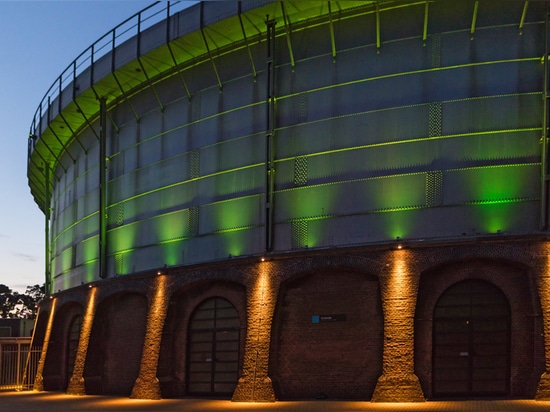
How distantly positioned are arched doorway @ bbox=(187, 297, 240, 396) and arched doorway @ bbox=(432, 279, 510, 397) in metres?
7.57

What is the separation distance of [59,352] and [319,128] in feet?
61.8

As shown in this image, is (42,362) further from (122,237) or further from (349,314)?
(349,314)

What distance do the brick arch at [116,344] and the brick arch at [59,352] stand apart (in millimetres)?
4315

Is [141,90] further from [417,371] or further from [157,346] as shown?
[417,371]

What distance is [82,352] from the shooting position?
102 ft

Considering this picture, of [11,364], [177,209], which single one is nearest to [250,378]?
[177,209]

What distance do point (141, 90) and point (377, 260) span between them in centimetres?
1496

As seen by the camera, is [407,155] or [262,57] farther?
[262,57]

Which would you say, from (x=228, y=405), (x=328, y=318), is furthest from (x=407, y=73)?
(x=228, y=405)

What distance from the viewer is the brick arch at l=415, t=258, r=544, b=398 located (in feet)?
67.5

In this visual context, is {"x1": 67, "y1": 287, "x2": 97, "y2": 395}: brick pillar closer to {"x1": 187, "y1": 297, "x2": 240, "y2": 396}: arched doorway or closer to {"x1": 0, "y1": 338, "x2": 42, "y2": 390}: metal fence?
{"x1": 187, "y1": 297, "x2": 240, "y2": 396}: arched doorway

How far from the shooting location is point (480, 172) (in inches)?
880

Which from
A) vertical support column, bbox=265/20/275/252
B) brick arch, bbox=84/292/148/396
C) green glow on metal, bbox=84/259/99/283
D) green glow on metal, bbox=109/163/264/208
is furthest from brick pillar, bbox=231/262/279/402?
green glow on metal, bbox=84/259/99/283

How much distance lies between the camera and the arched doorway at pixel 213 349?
26094mm
